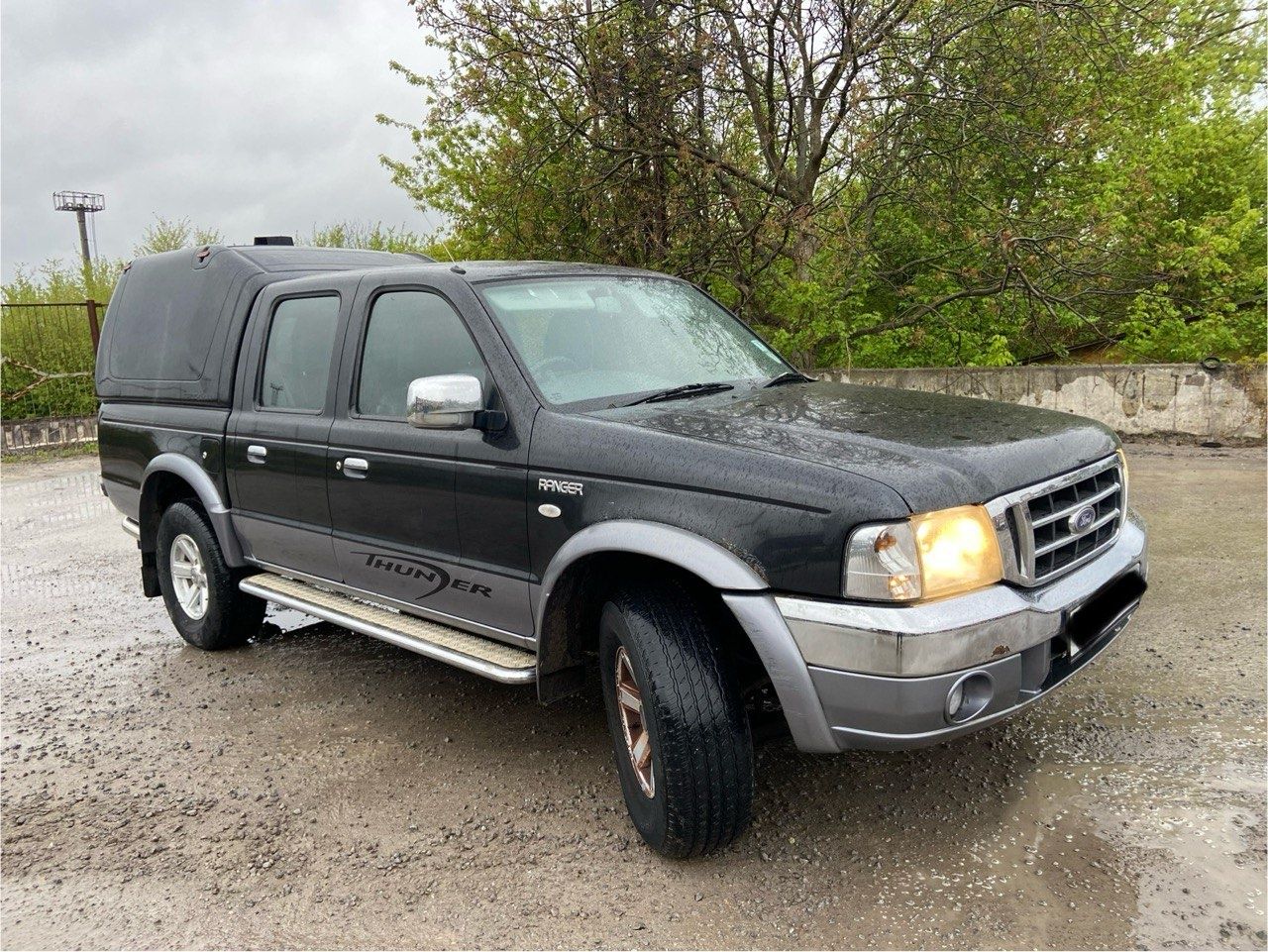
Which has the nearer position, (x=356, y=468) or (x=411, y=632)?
(x=411, y=632)

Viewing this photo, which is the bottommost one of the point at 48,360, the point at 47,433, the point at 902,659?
the point at 47,433

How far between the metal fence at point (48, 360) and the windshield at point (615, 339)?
13950 millimetres

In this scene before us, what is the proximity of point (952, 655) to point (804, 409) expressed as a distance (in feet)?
3.65

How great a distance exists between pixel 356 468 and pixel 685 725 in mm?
1940

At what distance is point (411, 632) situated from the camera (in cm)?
390

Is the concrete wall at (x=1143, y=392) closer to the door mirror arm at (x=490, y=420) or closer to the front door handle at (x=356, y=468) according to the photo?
the front door handle at (x=356, y=468)

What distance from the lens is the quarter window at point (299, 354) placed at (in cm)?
→ 443

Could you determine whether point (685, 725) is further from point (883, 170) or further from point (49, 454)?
point (49, 454)

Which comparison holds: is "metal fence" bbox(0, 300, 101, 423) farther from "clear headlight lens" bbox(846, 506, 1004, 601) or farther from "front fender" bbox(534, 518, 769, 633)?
"clear headlight lens" bbox(846, 506, 1004, 601)

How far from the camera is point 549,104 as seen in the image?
10320 mm

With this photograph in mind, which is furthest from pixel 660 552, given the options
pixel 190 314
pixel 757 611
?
pixel 190 314

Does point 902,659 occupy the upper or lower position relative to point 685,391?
lower

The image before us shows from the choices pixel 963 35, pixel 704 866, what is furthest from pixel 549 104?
pixel 704 866

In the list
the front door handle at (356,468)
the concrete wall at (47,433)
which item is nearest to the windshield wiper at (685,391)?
the front door handle at (356,468)
